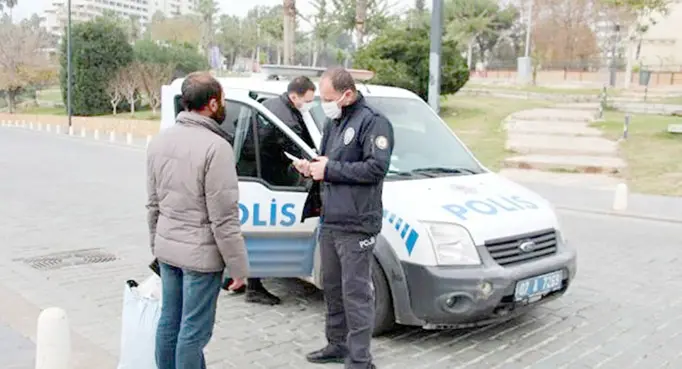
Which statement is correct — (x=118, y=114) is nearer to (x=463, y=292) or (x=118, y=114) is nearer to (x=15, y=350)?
(x=15, y=350)

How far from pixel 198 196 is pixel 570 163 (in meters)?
13.8

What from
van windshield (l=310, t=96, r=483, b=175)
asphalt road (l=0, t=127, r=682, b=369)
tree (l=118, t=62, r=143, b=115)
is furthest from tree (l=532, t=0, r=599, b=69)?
van windshield (l=310, t=96, r=483, b=175)

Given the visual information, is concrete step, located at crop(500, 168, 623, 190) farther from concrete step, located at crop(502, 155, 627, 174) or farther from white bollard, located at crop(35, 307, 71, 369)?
white bollard, located at crop(35, 307, 71, 369)

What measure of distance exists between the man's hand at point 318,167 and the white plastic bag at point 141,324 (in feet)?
3.46

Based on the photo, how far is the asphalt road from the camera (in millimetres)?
4578

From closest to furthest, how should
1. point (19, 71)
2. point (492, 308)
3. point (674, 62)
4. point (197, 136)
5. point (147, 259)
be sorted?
point (197, 136) < point (492, 308) < point (147, 259) < point (19, 71) < point (674, 62)

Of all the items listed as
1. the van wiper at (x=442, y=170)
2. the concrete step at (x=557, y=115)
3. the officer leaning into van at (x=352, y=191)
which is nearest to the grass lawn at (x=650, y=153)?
the concrete step at (x=557, y=115)

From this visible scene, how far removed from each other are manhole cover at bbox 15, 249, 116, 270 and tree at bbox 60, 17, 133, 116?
119ft

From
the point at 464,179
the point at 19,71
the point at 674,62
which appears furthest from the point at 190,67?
the point at 464,179

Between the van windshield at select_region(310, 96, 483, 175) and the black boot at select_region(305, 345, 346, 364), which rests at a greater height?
the van windshield at select_region(310, 96, 483, 175)

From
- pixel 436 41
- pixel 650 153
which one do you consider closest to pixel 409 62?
pixel 650 153

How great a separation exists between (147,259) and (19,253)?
147 cm

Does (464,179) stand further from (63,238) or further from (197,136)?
(63,238)

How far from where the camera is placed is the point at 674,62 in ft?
183
